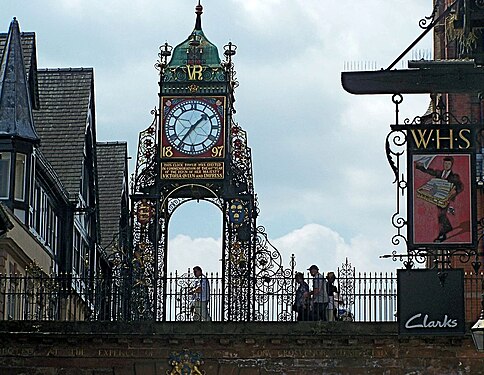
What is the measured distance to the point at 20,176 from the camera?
42.3 meters

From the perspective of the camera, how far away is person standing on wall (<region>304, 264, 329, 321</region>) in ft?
119

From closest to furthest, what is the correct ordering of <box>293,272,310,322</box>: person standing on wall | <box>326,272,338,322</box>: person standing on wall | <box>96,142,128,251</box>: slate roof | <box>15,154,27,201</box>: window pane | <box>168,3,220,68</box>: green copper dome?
<box>293,272,310,322</box>: person standing on wall
<box>326,272,338,322</box>: person standing on wall
<box>15,154,27,201</box>: window pane
<box>168,3,220,68</box>: green copper dome
<box>96,142,128,251</box>: slate roof

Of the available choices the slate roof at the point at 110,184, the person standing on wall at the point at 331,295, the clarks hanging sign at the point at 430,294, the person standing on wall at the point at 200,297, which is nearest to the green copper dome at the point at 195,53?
the person standing on wall at the point at 200,297

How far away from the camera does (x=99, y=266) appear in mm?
56750

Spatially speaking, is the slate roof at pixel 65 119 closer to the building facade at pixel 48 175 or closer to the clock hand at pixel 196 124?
the building facade at pixel 48 175

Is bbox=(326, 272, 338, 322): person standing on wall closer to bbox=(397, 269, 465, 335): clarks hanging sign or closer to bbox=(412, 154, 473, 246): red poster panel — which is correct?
bbox=(397, 269, 465, 335): clarks hanging sign

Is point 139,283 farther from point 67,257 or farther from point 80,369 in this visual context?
point 67,257

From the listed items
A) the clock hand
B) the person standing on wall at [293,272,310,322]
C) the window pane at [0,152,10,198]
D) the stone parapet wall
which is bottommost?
the stone parapet wall

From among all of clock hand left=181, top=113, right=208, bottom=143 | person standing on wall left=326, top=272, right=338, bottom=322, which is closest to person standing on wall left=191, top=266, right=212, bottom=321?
person standing on wall left=326, top=272, right=338, bottom=322

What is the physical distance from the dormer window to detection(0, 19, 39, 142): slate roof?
0.57 m

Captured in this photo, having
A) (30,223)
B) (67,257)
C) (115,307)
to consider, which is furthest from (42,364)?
(67,257)

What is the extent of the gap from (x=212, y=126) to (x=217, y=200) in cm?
189

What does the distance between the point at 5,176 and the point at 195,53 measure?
19.5 feet

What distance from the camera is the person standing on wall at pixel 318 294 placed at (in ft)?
119
